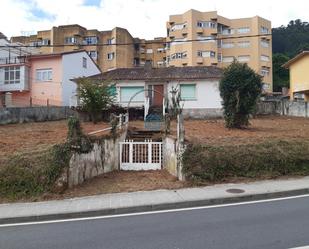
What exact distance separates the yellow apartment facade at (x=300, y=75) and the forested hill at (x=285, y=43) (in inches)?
1416

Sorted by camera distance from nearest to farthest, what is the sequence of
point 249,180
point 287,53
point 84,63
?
point 249,180 → point 84,63 → point 287,53

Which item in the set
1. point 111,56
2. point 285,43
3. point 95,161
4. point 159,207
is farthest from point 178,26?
point 159,207

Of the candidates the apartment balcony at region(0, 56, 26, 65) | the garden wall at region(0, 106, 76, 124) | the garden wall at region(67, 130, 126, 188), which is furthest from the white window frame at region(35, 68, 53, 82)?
the garden wall at region(67, 130, 126, 188)

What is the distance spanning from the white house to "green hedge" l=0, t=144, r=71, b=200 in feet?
66.6

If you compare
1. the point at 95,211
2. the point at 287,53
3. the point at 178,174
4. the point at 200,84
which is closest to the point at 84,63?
the point at 200,84

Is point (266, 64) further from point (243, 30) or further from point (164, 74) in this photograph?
point (164, 74)

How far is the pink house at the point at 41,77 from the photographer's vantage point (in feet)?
132

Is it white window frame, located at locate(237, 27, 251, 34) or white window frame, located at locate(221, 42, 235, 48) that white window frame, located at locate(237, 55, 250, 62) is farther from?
white window frame, located at locate(237, 27, 251, 34)

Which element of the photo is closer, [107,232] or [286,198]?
[107,232]

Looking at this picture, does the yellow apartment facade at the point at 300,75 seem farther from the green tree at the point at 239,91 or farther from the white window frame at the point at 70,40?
the white window frame at the point at 70,40

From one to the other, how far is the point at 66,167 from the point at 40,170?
2.51ft

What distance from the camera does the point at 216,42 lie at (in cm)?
7194

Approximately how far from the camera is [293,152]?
13656 millimetres

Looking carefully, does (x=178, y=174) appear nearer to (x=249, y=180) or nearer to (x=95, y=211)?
(x=249, y=180)
